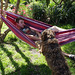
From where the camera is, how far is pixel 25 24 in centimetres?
284

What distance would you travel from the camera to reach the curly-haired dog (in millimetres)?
1421

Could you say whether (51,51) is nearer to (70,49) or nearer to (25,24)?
(25,24)

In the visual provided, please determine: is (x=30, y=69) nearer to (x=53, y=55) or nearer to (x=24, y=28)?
(x=53, y=55)

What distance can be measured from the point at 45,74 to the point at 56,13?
3.91 meters

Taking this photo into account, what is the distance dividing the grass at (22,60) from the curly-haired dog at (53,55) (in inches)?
29.4

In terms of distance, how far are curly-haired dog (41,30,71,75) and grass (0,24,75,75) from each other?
746mm

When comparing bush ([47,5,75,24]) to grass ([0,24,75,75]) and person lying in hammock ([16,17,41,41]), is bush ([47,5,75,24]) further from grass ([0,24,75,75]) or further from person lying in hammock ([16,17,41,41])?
person lying in hammock ([16,17,41,41])

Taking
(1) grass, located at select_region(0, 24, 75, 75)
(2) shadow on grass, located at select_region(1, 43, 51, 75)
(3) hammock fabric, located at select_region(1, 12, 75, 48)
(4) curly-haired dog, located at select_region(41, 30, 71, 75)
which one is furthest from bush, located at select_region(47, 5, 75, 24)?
(4) curly-haired dog, located at select_region(41, 30, 71, 75)

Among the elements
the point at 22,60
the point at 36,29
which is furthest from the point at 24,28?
the point at 22,60

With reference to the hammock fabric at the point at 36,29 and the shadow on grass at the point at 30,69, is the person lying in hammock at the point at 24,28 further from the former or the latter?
the shadow on grass at the point at 30,69

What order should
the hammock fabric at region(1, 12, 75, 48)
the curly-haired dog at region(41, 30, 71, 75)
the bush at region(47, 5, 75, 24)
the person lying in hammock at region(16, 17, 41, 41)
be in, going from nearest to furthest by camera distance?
the curly-haired dog at region(41, 30, 71, 75) < the hammock fabric at region(1, 12, 75, 48) < the person lying in hammock at region(16, 17, 41, 41) < the bush at region(47, 5, 75, 24)

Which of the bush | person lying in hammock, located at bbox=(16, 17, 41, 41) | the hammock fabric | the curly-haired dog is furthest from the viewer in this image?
the bush

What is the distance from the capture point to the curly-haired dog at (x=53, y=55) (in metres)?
1.42

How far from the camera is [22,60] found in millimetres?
2592
